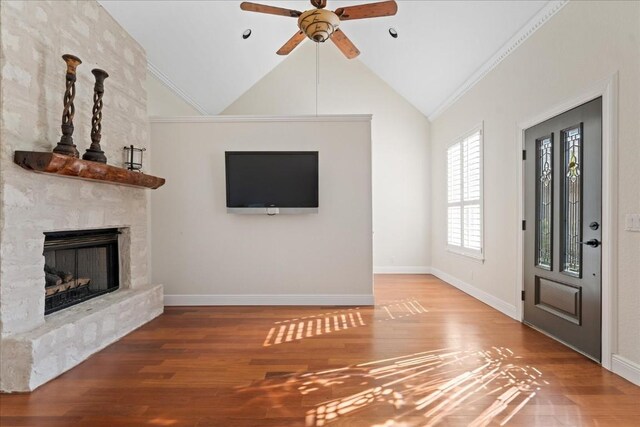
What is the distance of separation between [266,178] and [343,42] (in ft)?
5.68

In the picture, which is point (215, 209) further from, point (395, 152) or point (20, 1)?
point (395, 152)

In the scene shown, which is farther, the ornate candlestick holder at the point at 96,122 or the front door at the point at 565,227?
the ornate candlestick holder at the point at 96,122

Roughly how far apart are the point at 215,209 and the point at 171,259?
2.69ft

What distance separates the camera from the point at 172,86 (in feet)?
15.9

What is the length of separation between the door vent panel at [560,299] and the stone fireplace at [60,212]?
3976 millimetres

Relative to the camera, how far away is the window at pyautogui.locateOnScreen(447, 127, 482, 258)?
4.75 m

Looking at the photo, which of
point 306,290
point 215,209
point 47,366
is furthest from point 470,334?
point 47,366

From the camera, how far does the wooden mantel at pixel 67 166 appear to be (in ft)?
7.61

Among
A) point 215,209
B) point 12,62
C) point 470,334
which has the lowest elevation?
point 470,334

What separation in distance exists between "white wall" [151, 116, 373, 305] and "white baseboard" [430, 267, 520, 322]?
1472mm

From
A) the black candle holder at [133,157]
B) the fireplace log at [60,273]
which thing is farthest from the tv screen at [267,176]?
the fireplace log at [60,273]

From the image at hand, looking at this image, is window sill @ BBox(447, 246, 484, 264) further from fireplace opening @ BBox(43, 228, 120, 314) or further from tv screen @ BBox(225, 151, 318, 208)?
fireplace opening @ BBox(43, 228, 120, 314)

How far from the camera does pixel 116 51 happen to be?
352 centimetres

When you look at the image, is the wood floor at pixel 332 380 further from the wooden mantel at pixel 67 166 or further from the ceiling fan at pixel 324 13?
the ceiling fan at pixel 324 13
